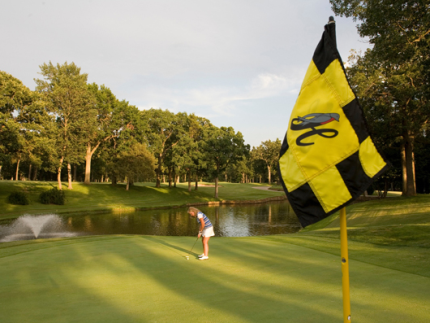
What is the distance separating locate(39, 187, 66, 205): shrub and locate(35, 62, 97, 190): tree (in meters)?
5.57

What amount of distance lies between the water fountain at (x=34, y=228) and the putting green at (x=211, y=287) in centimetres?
1329

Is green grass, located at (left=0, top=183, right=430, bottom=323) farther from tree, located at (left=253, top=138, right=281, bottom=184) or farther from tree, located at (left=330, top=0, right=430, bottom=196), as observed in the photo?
tree, located at (left=253, top=138, right=281, bottom=184)

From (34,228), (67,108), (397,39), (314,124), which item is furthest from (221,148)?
(314,124)

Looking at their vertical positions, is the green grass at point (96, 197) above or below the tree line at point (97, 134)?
below

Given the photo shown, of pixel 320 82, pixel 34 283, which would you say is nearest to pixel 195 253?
pixel 34 283

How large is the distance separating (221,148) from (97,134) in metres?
23.1

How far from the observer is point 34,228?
83.3 ft

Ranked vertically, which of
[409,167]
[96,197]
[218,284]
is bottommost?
[96,197]

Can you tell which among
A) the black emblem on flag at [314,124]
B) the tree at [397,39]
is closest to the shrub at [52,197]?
the tree at [397,39]

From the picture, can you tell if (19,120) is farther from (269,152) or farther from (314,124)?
(269,152)

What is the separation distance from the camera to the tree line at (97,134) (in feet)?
113

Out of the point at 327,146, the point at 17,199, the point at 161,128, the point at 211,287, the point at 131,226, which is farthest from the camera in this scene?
the point at 161,128

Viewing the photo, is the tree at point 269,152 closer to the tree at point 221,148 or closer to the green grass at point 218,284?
the tree at point 221,148

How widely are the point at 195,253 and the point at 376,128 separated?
26154mm
